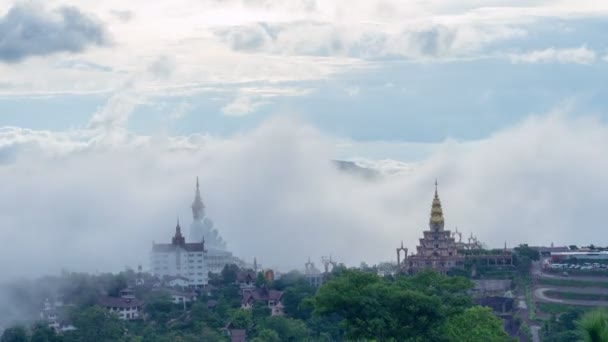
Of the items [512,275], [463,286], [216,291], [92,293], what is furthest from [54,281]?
[463,286]

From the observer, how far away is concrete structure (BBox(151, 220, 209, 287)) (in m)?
97.2

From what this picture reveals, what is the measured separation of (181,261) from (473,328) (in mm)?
57624

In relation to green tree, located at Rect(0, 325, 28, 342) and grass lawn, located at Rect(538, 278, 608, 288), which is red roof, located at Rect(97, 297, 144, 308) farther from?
grass lawn, located at Rect(538, 278, 608, 288)

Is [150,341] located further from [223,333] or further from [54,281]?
[54,281]

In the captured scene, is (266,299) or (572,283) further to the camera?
(572,283)

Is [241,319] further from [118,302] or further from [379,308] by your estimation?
[379,308]

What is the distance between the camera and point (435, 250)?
90000 millimetres

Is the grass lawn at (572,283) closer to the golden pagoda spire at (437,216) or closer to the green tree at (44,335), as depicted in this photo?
the golden pagoda spire at (437,216)

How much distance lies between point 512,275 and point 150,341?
3029 cm

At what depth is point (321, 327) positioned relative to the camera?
64.2 meters

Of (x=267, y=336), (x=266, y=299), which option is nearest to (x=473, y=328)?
(x=267, y=336)

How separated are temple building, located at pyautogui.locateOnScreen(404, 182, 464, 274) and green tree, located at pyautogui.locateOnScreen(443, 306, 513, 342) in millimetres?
40222

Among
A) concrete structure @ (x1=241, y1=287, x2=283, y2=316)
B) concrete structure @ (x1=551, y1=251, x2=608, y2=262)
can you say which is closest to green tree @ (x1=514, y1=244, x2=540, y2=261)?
concrete structure @ (x1=551, y1=251, x2=608, y2=262)

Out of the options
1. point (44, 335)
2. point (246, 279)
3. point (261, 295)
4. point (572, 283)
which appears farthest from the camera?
point (246, 279)
